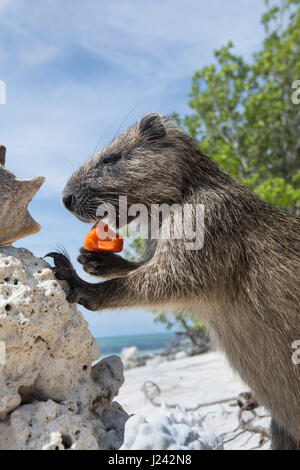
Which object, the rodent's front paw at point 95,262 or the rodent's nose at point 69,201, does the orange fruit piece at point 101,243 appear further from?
→ the rodent's nose at point 69,201

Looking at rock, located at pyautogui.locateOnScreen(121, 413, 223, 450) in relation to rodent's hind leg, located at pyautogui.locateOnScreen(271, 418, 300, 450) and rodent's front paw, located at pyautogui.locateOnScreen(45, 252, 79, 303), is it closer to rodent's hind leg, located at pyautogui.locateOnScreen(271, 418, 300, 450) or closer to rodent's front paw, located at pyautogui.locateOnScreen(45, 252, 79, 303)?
rodent's front paw, located at pyautogui.locateOnScreen(45, 252, 79, 303)

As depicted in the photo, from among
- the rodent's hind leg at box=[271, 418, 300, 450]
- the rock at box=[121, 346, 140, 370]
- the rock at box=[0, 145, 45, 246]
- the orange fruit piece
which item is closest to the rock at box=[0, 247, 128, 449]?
the rock at box=[0, 145, 45, 246]

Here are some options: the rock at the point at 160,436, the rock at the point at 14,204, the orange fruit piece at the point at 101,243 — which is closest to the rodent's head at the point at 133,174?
the orange fruit piece at the point at 101,243

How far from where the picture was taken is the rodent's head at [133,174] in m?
4.07

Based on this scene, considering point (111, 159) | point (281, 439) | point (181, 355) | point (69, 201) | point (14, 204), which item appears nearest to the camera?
point (14, 204)

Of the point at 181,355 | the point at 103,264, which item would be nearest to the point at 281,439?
the point at 103,264

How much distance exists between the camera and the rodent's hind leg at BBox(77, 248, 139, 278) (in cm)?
375

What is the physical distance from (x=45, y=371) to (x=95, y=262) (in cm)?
117

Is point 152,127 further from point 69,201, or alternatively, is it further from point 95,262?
point 95,262

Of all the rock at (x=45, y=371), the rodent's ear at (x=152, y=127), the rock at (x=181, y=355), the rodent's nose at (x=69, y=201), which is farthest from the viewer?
the rock at (x=181, y=355)

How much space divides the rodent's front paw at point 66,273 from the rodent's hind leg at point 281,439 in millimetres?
2317

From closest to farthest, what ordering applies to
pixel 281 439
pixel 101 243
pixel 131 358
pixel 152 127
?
pixel 101 243
pixel 281 439
pixel 152 127
pixel 131 358

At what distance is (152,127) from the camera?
450 centimetres
